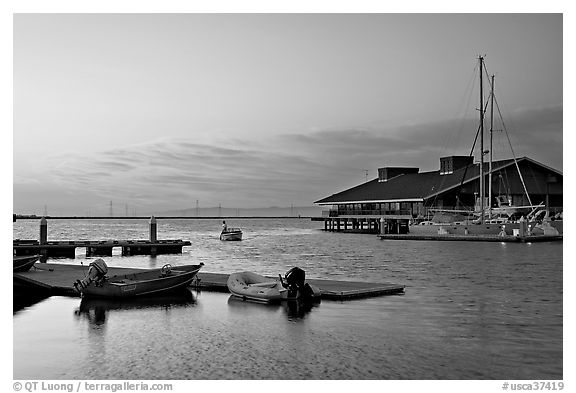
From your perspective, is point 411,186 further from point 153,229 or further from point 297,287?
point 297,287

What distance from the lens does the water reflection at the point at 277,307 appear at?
64.6ft

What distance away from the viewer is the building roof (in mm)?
77375

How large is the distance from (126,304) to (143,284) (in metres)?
1.15

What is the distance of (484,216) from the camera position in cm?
7075

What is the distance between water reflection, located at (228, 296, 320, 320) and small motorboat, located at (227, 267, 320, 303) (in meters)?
0.19

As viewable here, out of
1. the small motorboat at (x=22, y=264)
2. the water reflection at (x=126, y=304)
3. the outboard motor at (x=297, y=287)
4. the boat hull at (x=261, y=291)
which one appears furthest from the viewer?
the small motorboat at (x=22, y=264)

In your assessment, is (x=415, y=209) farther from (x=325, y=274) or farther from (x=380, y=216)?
(x=325, y=274)

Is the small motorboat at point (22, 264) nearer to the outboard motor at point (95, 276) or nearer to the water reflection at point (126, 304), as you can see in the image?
the outboard motor at point (95, 276)

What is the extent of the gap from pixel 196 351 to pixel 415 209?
238ft

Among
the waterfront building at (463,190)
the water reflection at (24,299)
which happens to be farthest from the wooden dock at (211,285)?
the waterfront building at (463,190)

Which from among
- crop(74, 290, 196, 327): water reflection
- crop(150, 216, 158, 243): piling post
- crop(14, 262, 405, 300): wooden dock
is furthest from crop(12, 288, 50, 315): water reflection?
crop(150, 216, 158, 243): piling post

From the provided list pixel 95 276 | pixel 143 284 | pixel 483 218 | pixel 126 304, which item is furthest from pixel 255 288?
pixel 483 218

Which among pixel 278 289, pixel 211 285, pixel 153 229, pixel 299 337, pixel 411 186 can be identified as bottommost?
pixel 299 337
